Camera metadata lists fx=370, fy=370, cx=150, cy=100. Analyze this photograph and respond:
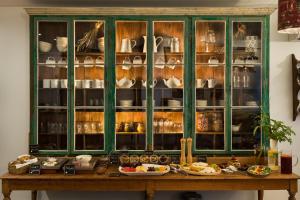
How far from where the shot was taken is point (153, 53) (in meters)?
4.31

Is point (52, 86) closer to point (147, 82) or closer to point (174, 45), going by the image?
point (147, 82)

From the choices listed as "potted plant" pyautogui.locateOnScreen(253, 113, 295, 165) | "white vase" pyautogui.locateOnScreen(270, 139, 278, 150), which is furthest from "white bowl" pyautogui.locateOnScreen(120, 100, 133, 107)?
"white vase" pyautogui.locateOnScreen(270, 139, 278, 150)

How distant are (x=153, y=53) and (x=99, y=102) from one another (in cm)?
85

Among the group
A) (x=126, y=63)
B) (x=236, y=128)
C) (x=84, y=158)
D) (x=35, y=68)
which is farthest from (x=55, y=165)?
(x=236, y=128)

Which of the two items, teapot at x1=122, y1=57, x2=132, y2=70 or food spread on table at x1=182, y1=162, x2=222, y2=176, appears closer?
food spread on table at x1=182, y1=162, x2=222, y2=176

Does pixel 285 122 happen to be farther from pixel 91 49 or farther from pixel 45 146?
pixel 45 146

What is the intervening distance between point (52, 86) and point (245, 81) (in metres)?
2.27

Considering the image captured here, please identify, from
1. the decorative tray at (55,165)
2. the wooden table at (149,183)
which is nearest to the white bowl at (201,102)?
the wooden table at (149,183)

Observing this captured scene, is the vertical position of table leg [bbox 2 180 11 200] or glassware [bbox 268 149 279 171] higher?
glassware [bbox 268 149 279 171]

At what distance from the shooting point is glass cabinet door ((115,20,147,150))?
14.3ft

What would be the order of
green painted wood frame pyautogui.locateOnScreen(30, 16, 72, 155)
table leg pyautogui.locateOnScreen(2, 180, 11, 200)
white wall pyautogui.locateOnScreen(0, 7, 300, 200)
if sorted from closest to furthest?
table leg pyautogui.locateOnScreen(2, 180, 11, 200) < green painted wood frame pyautogui.locateOnScreen(30, 16, 72, 155) < white wall pyautogui.locateOnScreen(0, 7, 300, 200)

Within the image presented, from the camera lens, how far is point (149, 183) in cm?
373

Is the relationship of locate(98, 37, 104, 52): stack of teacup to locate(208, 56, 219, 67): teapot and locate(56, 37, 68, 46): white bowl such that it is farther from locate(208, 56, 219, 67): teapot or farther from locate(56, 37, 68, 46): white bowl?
locate(208, 56, 219, 67): teapot

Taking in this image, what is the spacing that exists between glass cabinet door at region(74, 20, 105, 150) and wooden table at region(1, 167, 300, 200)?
0.66 meters
